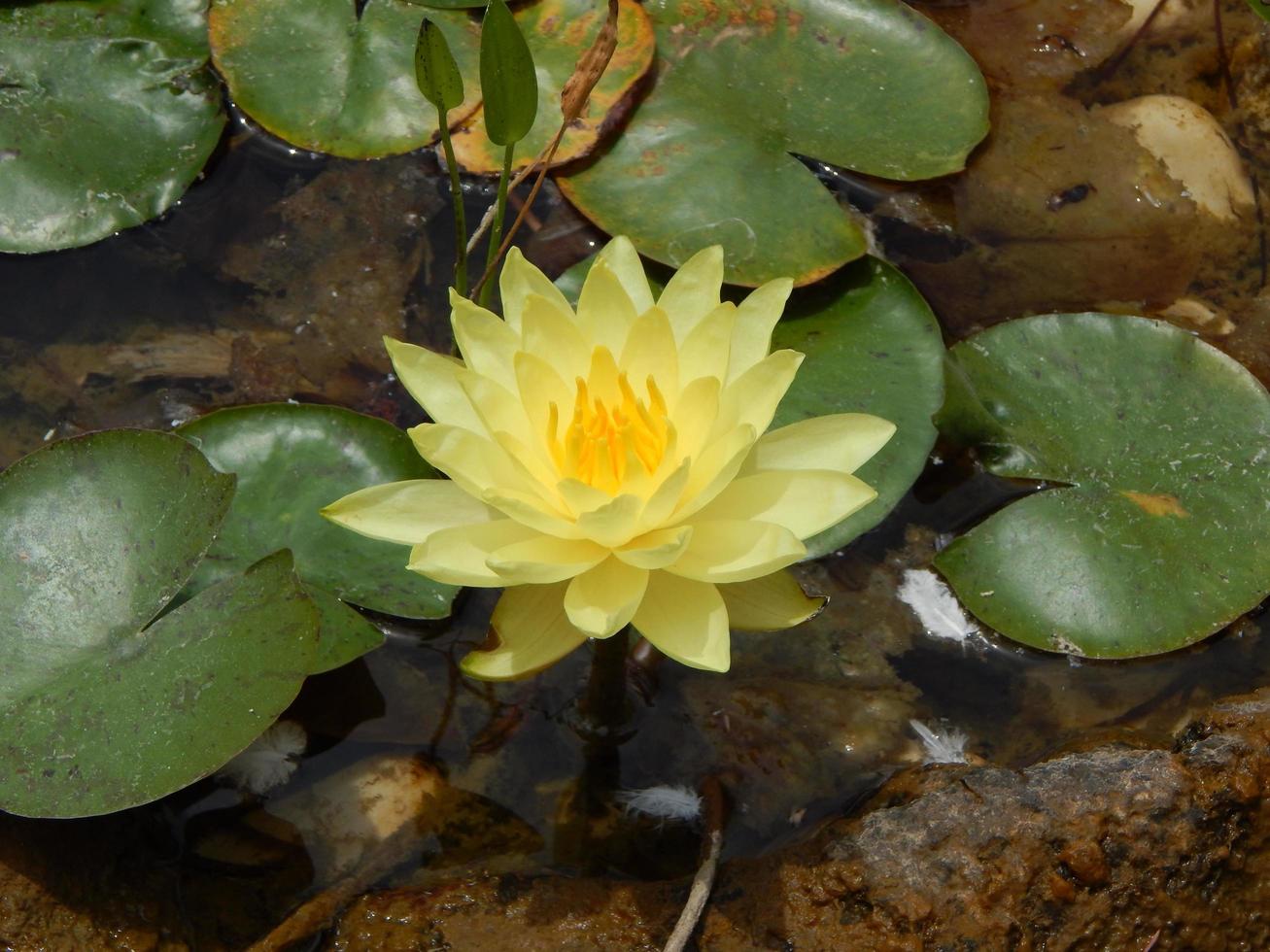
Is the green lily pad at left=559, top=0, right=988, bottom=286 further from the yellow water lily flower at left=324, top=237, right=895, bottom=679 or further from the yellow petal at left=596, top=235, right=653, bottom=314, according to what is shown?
the yellow water lily flower at left=324, top=237, right=895, bottom=679

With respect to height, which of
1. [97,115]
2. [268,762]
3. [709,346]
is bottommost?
[268,762]

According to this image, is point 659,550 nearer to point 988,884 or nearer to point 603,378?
point 603,378

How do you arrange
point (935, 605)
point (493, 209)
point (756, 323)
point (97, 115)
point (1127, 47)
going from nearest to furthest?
1. point (756, 323)
2. point (935, 605)
3. point (493, 209)
4. point (97, 115)
5. point (1127, 47)

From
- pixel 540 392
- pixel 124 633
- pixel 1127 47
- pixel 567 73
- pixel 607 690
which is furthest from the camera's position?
pixel 1127 47

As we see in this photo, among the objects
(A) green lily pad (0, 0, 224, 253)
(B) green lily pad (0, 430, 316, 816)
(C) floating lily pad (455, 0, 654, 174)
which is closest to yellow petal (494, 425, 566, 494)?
(B) green lily pad (0, 430, 316, 816)

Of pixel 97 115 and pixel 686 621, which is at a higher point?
pixel 686 621

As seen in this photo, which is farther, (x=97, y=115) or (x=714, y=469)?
(x=97, y=115)

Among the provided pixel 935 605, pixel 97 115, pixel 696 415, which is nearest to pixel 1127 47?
pixel 935 605
